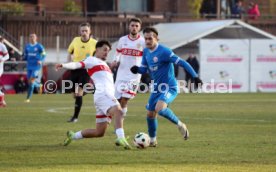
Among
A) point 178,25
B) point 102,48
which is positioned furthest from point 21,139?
point 178,25

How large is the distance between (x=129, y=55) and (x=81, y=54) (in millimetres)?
3157

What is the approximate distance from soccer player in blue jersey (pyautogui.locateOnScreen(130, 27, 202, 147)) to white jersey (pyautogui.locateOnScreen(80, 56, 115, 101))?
111 centimetres

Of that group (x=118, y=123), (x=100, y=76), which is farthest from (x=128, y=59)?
(x=118, y=123)

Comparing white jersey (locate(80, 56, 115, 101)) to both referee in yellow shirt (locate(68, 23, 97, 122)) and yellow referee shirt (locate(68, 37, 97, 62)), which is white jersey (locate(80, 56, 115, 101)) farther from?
yellow referee shirt (locate(68, 37, 97, 62))

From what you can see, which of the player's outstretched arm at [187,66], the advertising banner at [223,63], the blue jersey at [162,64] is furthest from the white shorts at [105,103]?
the advertising banner at [223,63]

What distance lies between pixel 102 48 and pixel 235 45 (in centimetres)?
2777

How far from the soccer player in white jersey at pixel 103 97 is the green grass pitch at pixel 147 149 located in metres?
0.29

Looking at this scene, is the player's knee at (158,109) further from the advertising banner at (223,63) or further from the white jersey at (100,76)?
the advertising banner at (223,63)

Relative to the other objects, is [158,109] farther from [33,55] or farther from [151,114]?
[33,55]

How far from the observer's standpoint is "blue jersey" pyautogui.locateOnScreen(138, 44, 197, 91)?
50.5 feet

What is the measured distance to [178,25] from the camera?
4644 centimetres

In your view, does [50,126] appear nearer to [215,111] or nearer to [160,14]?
[215,111]

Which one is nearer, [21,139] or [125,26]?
[21,139]

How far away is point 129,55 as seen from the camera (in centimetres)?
1861
